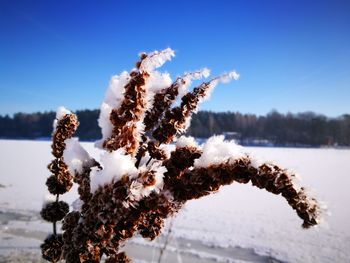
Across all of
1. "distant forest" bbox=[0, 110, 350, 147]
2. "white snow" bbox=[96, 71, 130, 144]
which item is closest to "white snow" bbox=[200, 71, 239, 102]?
"white snow" bbox=[96, 71, 130, 144]

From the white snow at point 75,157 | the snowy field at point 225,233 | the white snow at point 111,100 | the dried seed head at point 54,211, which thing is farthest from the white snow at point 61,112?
the snowy field at point 225,233

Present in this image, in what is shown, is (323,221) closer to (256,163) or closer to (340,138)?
(256,163)

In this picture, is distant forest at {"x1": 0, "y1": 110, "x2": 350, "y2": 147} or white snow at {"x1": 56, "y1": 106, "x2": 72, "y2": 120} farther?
distant forest at {"x1": 0, "y1": 110, "x2": 350, "y2": 147}

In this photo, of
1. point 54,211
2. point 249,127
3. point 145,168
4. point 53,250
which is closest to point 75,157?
point 145,168

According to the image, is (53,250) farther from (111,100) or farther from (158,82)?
(158,82)

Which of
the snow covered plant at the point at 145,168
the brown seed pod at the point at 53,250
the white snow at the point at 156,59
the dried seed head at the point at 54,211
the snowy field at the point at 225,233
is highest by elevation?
the white snow at the point at 156,59

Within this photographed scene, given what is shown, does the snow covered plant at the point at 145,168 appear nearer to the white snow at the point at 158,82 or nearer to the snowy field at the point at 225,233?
the white snow at the point at 158,82

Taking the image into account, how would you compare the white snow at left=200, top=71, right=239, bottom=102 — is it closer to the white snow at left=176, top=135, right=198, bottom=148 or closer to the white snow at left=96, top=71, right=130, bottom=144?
the white snow at left=176, top=135, right=198, bottom=148
